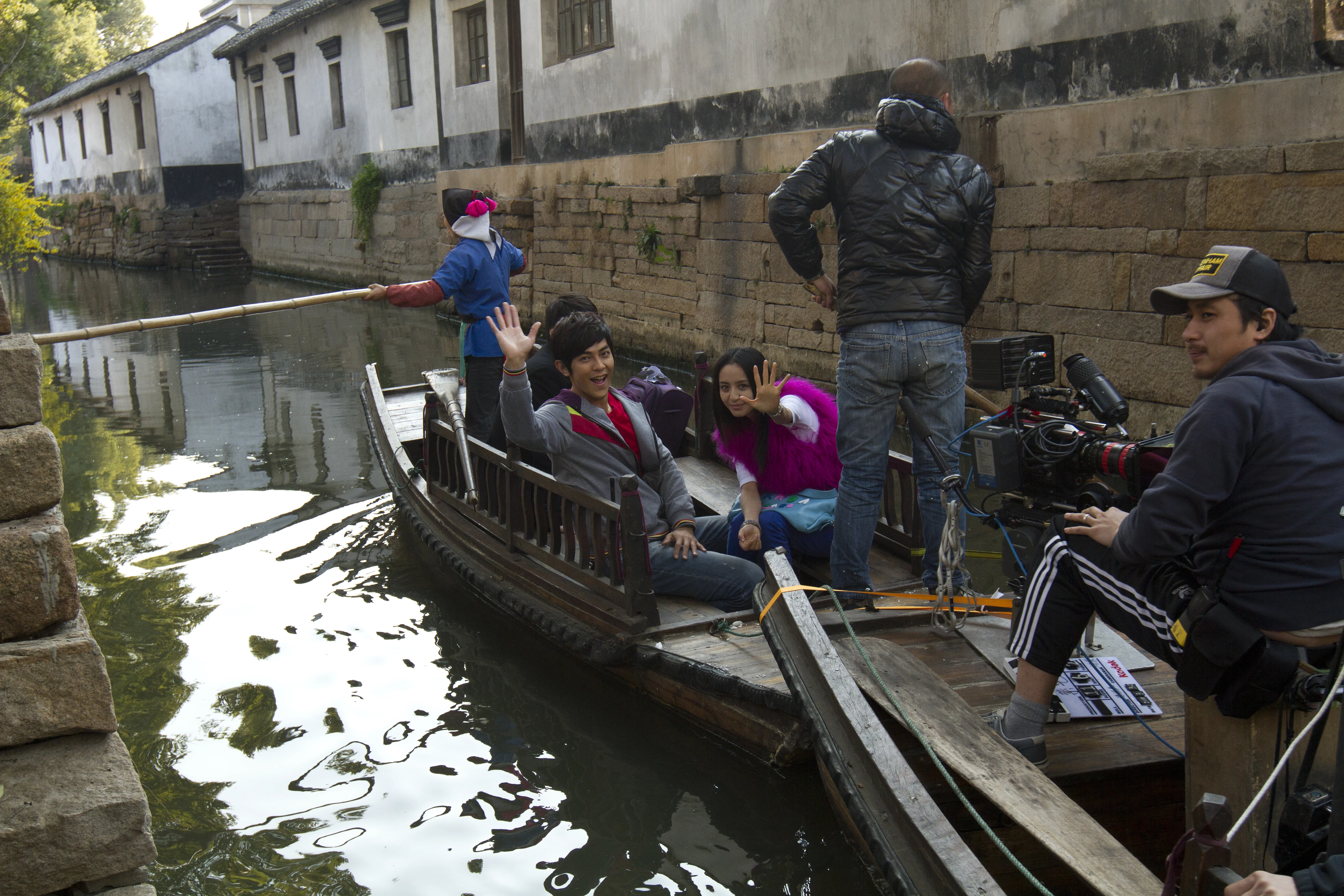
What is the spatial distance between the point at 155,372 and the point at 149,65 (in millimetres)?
19285

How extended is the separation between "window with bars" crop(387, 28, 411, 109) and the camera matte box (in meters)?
18.1

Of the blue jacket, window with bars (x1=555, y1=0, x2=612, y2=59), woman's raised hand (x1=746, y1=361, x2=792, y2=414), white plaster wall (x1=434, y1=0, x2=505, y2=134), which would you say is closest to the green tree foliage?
white plaster wall (x1=434, y1=0, x2=505, y2=134)

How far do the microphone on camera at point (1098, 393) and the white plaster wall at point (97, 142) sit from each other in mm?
31446

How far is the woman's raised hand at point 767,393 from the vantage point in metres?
4.27

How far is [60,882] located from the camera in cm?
220

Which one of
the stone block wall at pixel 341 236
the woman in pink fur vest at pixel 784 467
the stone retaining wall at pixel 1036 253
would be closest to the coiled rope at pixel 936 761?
the woman in pink fur vest at pixel 784 467

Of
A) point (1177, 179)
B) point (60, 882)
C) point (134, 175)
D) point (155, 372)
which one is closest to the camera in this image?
point (60, 882)

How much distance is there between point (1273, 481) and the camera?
7.73ft

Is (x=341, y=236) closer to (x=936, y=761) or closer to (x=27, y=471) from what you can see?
(x=27, y=471)

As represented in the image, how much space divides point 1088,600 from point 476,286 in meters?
4.12

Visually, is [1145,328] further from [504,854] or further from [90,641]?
[90,641]

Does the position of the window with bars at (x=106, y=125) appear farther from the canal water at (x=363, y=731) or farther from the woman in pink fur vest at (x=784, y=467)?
the woman in pink fur vest at (x=784, y=467)

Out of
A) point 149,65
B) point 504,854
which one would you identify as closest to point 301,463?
point 504,854

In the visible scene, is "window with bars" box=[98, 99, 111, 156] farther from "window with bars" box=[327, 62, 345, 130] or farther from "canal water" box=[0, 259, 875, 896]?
"canal water" box=[0, 259, 875, 896]
